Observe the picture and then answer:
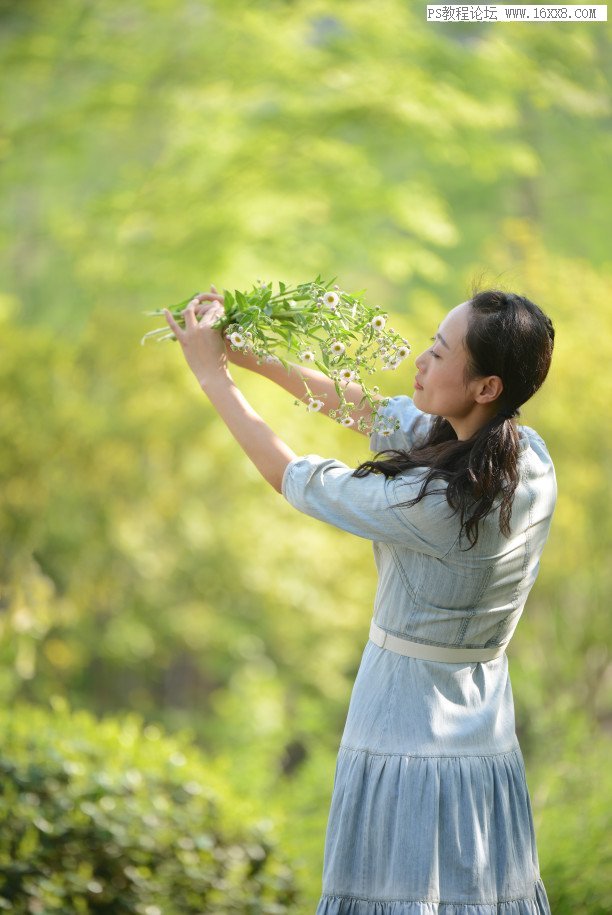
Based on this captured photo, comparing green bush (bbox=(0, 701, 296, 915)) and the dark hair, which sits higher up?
the dark hair

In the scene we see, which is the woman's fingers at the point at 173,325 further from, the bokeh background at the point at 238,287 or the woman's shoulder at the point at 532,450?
the bokeh background at the point at 238,287

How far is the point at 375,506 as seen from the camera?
1.44 metres

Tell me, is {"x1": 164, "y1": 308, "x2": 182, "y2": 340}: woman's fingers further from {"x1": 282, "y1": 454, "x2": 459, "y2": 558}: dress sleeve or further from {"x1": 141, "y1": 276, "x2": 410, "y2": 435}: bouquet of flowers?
{"x1": 282, "y1": 454, "x2": 459, "y2": 558}: dress sleeve

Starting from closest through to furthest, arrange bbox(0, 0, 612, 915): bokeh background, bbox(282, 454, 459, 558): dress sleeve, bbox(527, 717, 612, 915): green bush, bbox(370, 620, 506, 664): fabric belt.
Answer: bbox(282, 454, 459, 558): dress sleeve → bbox(370, 620, 506, 664): fabric belt → bbox(527, 717, 612, 915): green bush → bbox(0, 0, 612, 915): bokeh background

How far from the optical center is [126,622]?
23.4ft

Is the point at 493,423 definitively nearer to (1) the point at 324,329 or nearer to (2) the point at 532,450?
(2) the point at 532,450

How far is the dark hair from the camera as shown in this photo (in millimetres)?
1440

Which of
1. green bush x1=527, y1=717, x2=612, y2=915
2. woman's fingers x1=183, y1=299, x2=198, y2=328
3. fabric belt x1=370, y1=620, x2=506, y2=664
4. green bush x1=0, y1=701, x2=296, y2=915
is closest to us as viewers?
fabric belt x1=370, y1=620, x2=506, y2=664

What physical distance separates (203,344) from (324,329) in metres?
0.20

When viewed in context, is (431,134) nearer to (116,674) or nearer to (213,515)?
(213,515)

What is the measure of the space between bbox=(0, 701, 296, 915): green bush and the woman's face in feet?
5.70

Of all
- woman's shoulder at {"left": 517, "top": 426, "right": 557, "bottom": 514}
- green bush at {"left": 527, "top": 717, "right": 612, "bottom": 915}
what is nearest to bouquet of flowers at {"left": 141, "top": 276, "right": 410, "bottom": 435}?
woman's shoulder at {"left": 517, "top": 426, "right": 557, "bottom": 514}

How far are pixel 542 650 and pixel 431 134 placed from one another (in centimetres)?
332

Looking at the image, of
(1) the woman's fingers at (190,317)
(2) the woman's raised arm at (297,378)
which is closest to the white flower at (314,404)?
(2) the woman's raised arm at (297,378)
